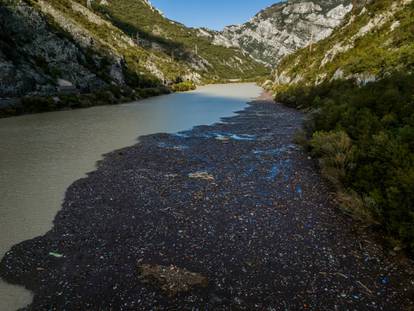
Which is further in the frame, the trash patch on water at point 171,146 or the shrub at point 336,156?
the trash patch on water at point 171,146

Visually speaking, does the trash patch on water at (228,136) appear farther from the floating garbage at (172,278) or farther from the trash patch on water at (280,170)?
the floating garbage at (172,278)

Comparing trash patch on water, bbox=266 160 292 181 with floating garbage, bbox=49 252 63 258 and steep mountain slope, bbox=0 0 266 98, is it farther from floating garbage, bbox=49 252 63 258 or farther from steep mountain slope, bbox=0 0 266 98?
steep mountain slope, bbox=0 0 266 98

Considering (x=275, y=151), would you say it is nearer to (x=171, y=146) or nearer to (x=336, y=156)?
(x=336, y=156)

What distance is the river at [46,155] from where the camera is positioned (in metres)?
9.98

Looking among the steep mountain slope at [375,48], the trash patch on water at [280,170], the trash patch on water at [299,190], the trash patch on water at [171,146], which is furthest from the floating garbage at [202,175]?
the steep mountain slope at [375,48]

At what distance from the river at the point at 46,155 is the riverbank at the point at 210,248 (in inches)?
26.4

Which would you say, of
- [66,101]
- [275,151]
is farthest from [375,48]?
[66,101]

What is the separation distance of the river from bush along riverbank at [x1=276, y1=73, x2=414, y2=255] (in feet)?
33.3

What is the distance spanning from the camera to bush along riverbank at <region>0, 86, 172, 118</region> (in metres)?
37.1

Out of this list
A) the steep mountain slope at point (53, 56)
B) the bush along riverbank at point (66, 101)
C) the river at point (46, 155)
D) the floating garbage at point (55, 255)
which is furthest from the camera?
the steep mountain slope at point (53, 56)

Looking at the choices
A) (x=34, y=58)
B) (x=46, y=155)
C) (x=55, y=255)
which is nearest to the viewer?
(x=55, y=255)

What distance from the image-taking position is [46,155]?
1911cm

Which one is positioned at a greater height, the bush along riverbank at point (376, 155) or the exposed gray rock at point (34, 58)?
the exposed gray rock at point (34, 58)

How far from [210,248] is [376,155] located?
24.5 feet
